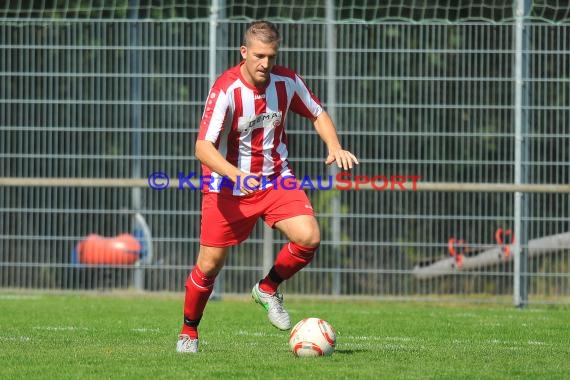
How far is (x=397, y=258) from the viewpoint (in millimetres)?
13188

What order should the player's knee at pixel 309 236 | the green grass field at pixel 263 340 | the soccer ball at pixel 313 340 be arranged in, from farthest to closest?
1. the player's knee at pixel 309 236
2. the soccer ball at pixel 313 340
3. the green grass field at pixel 263 340

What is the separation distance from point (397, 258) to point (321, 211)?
945 millimetres

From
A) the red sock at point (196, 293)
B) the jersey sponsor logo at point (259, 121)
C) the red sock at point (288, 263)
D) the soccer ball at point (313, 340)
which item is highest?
the jersey sponsor logo at point (259, 121)

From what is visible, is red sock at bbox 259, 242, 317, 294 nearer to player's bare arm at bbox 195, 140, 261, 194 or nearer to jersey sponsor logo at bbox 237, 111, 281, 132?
player's bare arm at bbox 195, 140, 261, 194

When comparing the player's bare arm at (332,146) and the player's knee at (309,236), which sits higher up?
the player's bare arm at (332,146)

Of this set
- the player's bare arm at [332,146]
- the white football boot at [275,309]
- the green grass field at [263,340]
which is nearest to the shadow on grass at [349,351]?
the green grass field at [263,340]

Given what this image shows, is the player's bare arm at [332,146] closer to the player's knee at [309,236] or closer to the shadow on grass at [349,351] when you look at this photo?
the player's knee at [309,236]

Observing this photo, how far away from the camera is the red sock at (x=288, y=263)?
7.96 metres

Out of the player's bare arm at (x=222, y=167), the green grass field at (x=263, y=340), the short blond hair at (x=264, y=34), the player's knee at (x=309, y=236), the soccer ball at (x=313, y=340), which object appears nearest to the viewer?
the green grass field at (x=263, y=340)

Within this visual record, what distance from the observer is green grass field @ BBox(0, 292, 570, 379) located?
21.8 feet

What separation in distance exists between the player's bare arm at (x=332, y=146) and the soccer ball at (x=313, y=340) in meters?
0.97

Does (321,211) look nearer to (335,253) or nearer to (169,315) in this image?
(335,253)

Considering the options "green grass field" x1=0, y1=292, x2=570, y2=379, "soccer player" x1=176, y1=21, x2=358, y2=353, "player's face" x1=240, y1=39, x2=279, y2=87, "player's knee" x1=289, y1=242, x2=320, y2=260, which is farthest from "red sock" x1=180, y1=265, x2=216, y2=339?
"player's face" x1=240, y1=39, x2=279, y2=87

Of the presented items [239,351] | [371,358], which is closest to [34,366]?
[239,351]
